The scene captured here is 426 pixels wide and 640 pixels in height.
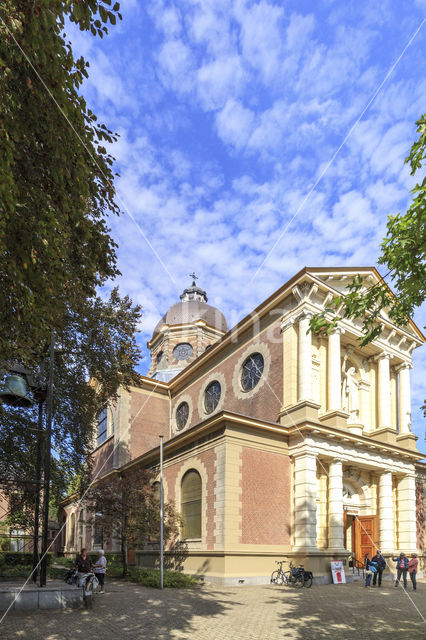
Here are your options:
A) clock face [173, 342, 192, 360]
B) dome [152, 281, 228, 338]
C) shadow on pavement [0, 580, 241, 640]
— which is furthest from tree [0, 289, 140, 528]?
dome [152, 281, 228, 338]

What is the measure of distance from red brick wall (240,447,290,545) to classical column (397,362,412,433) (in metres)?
8.51

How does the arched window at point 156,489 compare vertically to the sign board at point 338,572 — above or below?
above

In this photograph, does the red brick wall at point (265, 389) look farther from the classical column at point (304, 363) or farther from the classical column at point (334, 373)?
the classical column at point (334, 373)

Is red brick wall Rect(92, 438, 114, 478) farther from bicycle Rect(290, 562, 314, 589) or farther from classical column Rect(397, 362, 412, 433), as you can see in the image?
classical column Rect(397, 362, 412, 433)

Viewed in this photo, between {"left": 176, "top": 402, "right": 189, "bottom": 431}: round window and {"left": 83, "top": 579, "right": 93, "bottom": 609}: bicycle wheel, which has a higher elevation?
{"left": 176, "top": 402, "right": 189, "bottom": 431}: round window

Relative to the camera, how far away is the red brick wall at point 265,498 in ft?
61.6

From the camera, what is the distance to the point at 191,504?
69.6 feet

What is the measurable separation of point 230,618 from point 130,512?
11.6 m

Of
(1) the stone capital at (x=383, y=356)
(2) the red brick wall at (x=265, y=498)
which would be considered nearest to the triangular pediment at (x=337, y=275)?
(1) the stone capital at (x=383, y=356)

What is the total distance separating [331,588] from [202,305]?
110 ft

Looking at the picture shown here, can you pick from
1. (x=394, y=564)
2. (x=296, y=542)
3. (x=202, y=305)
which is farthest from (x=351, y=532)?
(x=202, y=305)

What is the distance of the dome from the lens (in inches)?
1779

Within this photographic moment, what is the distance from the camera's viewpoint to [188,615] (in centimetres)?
1101

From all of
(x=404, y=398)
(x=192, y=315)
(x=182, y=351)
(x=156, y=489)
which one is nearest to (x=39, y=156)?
(x=156, y=489)
